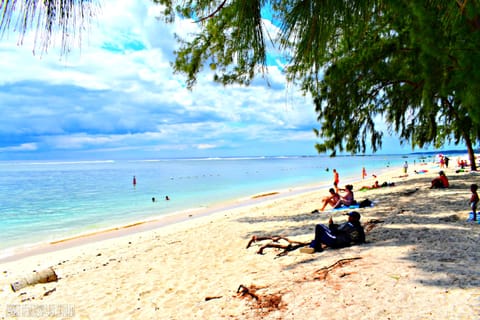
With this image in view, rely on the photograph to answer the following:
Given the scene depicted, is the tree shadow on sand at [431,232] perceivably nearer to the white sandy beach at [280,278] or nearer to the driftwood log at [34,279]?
the white sandy beach at [280,278]

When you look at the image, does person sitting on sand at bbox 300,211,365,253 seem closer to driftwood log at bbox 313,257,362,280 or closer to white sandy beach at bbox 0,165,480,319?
white sandy beach at bbox 0,165,480,319

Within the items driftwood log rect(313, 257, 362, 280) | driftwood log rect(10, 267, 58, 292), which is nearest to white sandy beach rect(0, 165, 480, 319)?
driftwood log rect(313, 257, 362, 280)

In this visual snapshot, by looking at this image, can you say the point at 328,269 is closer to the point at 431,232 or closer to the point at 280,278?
the point at 280,278

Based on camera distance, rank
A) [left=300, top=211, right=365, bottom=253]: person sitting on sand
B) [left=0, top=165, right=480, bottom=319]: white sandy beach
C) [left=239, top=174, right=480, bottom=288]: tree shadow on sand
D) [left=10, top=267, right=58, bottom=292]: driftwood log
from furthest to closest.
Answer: [left=10, top=267, right=58, bottom=292]: driftwood log → [left=300, top=211, right=365, bottom=253]: person sitting on sand → [left=239, top=174, right=480, bottom=288]: tree shadow on sand → [left=0, top=165, right=480, bottom=319]: white sandy beach

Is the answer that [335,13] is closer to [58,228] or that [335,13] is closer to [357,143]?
[357,143]

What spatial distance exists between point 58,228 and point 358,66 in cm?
1777

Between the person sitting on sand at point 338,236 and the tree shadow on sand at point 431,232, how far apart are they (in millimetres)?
312

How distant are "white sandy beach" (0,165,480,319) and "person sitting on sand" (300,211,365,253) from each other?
244 mm

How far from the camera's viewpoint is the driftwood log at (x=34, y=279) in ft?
24.5

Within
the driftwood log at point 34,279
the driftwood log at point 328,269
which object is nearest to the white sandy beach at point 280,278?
the driftwood log at point 328,269

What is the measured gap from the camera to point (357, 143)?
47.4 feet

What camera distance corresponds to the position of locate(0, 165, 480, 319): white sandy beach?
4141mm

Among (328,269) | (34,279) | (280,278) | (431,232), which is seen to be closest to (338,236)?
(328,269)

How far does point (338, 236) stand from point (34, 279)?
7359 millimetres
